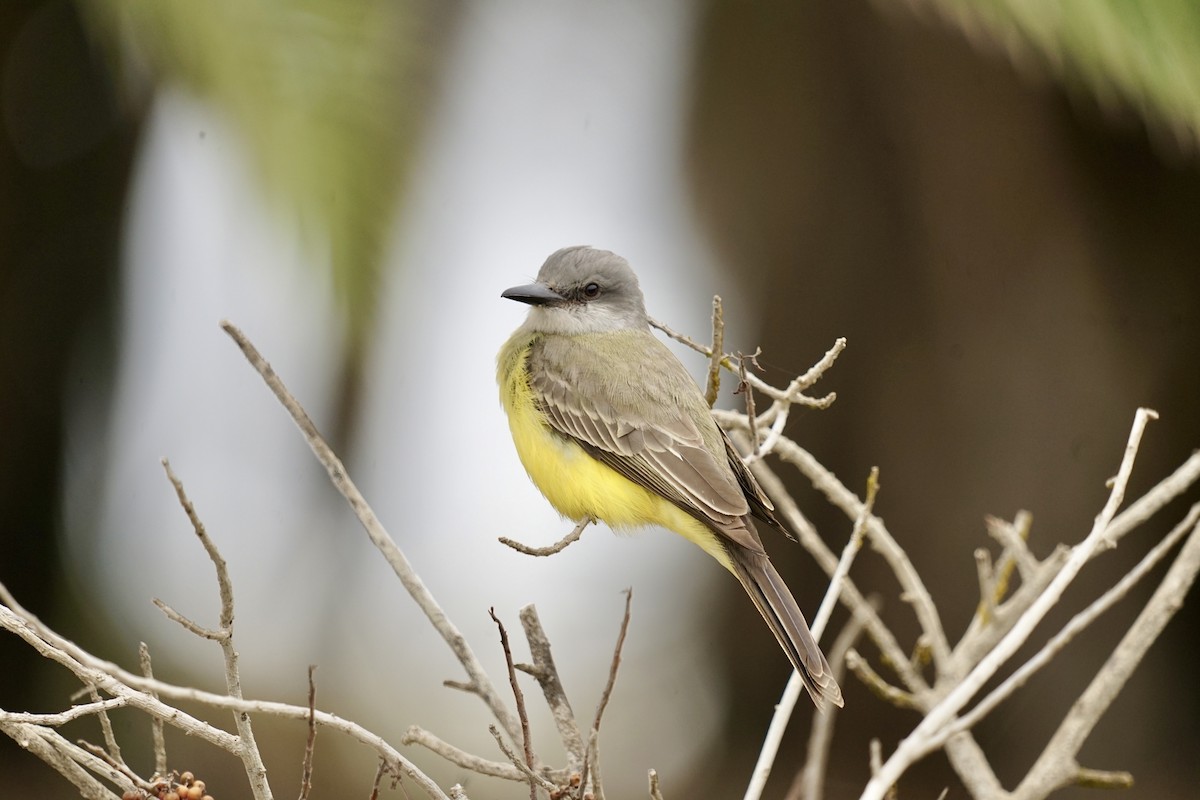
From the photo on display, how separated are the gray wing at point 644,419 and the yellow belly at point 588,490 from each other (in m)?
0.03

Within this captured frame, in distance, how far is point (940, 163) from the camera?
6266mm

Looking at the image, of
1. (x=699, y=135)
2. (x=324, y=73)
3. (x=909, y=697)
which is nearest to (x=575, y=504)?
(x=909, y=697)

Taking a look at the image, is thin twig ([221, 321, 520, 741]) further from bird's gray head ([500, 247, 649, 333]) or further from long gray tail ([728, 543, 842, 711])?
bird's gray head ([500, 247, 649, 333])

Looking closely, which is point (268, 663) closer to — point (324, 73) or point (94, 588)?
point (94, 588)

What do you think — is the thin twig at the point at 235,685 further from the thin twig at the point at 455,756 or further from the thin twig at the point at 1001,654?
the thin twig at the point at 1001,654

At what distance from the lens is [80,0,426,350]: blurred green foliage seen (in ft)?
15.8

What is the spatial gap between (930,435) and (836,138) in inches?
63.1

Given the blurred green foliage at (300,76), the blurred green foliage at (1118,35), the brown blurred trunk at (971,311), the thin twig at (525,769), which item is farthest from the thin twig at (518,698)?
the brown blurred trunk at (971,311)

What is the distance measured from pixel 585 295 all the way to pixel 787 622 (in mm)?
1297

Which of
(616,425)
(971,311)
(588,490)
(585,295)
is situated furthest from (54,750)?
(971,311)

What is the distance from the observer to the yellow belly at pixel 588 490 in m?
3.12

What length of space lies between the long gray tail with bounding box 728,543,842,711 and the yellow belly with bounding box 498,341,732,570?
15 cm

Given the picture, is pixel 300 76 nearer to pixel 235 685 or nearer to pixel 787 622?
pixel 787 622

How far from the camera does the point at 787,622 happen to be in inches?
103
